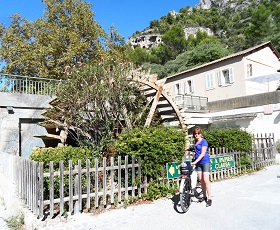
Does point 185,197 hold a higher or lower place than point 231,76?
lower

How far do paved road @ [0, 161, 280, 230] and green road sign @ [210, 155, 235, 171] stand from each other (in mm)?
1442

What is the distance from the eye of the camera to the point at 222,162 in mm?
8383

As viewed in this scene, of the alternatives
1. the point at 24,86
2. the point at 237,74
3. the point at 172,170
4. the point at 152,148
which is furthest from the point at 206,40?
the point at 152,148

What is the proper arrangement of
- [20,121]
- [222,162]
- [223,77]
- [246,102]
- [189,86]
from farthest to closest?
[189,86], [223,77], [246,102], [20,121], [222,162]

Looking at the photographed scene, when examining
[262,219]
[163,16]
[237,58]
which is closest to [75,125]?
[262,219]

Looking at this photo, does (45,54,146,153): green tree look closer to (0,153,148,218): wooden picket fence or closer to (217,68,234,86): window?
(0,153,148,218): wooden picket fence

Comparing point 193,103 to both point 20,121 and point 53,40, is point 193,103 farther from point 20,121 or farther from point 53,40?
point 20,121

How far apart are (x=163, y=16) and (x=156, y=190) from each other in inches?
3583

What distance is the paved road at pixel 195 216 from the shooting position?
182 inches

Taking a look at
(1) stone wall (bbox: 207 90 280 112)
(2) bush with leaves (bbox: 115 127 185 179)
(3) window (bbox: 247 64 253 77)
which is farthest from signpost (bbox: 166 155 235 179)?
(3) window (bbox: 247 64 253 77)

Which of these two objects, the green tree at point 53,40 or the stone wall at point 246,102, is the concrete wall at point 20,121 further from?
the stone wall at point 246,102

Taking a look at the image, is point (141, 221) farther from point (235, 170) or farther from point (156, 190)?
point (235, 170)

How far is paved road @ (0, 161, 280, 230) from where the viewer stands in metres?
4.62

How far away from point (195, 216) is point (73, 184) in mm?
2618
